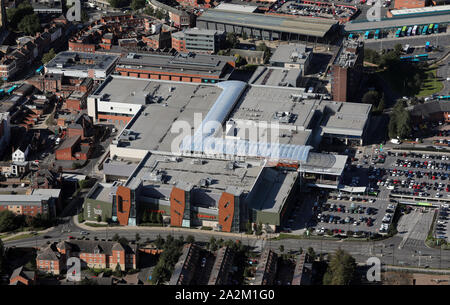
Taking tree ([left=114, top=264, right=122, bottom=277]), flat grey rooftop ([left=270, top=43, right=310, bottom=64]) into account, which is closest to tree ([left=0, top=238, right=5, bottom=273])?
tree ([left=114, top=264, right=122, bottom=277])

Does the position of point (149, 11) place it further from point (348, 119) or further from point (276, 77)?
point (348, 119)

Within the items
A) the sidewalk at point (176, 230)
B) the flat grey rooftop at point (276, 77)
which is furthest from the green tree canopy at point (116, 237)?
the flat grey rooftop at point (276, 77)

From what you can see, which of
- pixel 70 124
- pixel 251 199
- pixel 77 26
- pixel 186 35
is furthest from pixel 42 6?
pixel 251 199

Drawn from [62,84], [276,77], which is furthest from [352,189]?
[62,84]

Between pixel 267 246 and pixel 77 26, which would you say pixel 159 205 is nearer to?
pixel 267 246

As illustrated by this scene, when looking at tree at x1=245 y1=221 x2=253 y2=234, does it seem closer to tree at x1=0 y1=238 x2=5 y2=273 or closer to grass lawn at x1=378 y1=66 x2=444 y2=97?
tree at x1=0 y1=238 x2=5 y2=273
